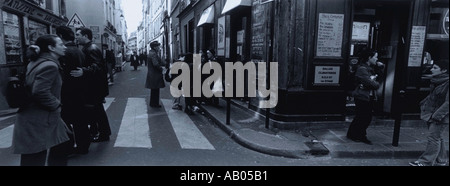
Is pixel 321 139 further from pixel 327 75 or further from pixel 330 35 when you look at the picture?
pixel 330 35

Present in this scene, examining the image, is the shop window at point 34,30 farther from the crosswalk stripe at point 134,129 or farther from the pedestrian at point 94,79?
the pedestrian at point 94,79

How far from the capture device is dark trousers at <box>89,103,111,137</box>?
5012mm

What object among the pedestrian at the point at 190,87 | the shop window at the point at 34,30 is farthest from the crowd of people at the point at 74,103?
the shop window at the point at 34,30

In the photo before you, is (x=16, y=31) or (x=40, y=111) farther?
(x=16, y=31)

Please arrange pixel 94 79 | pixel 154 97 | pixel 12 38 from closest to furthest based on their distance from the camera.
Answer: pixel 94 79 < pixel 154 97 < pixel 12 38

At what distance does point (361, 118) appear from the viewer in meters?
5.44

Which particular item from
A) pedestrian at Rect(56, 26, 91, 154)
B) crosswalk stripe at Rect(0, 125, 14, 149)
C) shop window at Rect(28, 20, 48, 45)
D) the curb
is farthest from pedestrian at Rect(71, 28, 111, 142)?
shop window at Rect(28, 20, 48, 45)

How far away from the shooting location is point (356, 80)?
5352mm

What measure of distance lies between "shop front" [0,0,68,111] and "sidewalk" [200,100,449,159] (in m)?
6.36

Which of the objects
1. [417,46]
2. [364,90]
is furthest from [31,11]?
[417,46]

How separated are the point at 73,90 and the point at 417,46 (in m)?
6.82

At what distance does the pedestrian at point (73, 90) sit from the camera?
4.18 meters

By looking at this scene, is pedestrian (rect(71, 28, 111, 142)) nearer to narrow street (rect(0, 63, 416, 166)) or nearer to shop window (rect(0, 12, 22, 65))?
narrow street (rect(0, 63, 416, 166))
